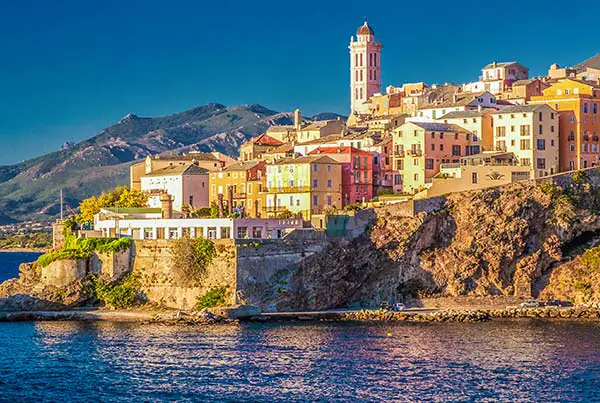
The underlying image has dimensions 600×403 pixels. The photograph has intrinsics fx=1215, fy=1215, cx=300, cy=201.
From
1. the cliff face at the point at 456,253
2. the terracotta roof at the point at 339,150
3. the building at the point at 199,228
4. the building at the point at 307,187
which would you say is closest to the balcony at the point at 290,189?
the building at the point at 307,187

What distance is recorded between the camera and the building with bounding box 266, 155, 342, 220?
88.1 m

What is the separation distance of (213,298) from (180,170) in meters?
26.3

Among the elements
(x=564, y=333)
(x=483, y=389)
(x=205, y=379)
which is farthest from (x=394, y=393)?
(x=564, y=333)

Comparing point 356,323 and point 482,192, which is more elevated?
point 482,192

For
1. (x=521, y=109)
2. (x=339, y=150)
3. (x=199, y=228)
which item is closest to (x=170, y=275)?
(x=199, y=228)

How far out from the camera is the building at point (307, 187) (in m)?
88.1

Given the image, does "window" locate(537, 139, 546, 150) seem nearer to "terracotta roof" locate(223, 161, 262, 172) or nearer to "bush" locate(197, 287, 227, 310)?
"terracotta roof" locate(223, 161, 262, 172)

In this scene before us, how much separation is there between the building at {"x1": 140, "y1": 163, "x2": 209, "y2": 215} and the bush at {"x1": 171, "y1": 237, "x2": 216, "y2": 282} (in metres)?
18.9

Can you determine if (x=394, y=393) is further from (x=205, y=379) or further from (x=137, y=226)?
(x=137, y=226)

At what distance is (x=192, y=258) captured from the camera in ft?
256

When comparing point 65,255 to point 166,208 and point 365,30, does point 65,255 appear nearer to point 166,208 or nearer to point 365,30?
point 166,208

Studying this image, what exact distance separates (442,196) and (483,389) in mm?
31052

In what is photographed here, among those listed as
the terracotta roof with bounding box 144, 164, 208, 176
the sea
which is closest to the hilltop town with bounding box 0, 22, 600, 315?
the terracotta roof with bounding box 144, 164, 208, 176

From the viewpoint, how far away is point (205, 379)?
55531 millimetres
